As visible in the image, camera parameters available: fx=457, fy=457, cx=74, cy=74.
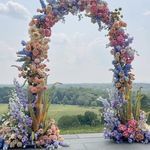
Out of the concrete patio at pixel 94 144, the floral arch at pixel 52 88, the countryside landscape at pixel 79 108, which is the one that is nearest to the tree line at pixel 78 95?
the countryside landscape at pixel 79 108

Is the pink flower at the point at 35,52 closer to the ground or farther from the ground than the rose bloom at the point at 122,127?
farther from the ground

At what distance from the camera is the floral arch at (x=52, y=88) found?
6250 mm

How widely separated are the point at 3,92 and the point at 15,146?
1.92 meters

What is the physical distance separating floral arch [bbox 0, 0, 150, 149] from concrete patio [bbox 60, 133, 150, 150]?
174 mm

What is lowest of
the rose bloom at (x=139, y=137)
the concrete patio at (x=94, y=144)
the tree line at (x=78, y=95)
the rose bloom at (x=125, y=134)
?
the concrete patio at (x=94, y=144)

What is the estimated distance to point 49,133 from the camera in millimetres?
6328

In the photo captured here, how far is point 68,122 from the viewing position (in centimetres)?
862

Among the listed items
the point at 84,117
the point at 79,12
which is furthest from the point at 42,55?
the point at 84,117

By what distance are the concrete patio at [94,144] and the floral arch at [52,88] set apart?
0.17 m

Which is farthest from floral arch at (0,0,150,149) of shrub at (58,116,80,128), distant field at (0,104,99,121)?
shrub at (58,116,80,128)

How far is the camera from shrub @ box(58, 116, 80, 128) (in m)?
8.58

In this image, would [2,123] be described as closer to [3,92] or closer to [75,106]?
[3,92]

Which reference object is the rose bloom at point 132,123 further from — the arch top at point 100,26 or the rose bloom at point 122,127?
the arch top at point 100,26

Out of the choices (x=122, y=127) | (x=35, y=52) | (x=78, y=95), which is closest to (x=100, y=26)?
(x=35, y=52)
